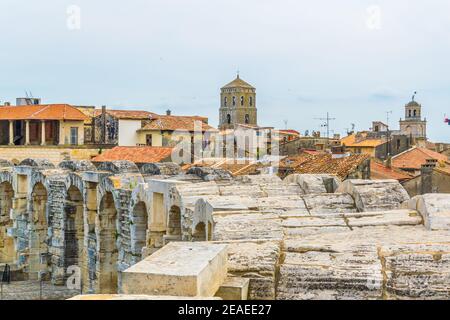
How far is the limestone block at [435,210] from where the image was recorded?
7.53 m

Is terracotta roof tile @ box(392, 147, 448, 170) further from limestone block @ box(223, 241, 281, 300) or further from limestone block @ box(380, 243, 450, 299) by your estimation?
limestone block @ box(223, 241, 281, 300)

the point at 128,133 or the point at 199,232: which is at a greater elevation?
the point at 128,133

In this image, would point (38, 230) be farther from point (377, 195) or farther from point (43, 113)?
point (43, 113)

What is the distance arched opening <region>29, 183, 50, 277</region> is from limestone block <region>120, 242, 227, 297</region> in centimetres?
1961

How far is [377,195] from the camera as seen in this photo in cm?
1045

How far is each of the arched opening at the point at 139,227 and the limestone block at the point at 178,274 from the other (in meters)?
11.0

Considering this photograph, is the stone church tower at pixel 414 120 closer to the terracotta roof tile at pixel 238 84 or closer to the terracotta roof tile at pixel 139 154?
Answer: the terracotta roof tile at pixel 238 84

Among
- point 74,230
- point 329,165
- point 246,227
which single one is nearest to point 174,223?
point 246,227

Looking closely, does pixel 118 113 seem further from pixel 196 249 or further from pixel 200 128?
pixel 196 249

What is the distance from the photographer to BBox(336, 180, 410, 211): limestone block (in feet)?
33.4

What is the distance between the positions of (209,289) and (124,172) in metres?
14.9

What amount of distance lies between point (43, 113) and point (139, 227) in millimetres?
28460

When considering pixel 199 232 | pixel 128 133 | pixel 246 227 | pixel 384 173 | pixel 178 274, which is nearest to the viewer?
pixel 178 274
